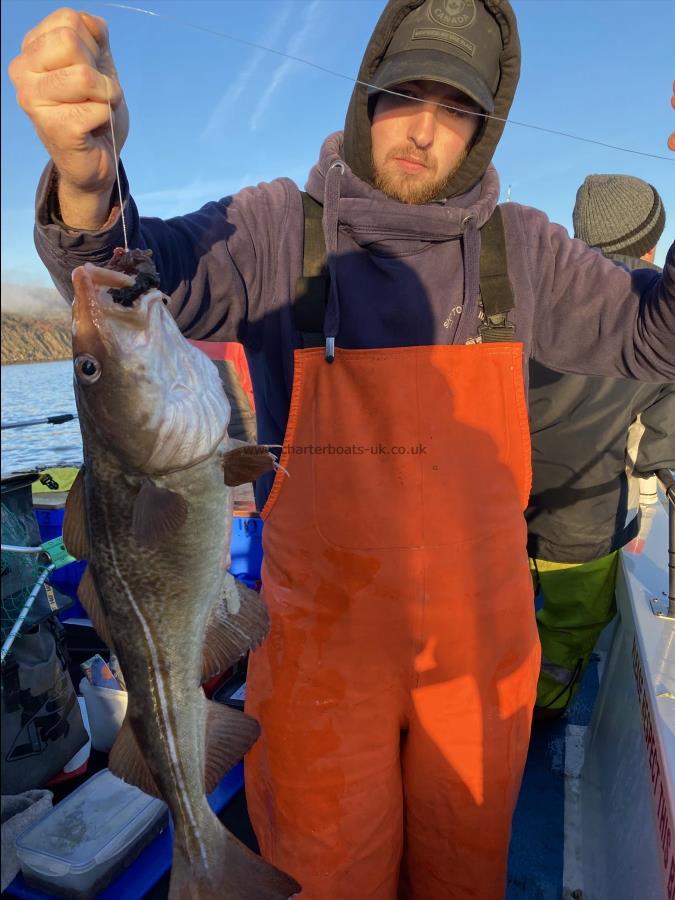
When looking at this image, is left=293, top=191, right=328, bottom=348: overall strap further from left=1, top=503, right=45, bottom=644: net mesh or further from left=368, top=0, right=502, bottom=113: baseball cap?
left=1, top=503, right=45, bottom=644: net mesh

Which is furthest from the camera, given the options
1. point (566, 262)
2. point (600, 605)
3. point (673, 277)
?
point (600, 605)

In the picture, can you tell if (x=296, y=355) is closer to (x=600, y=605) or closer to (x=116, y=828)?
(x=116, y=828)

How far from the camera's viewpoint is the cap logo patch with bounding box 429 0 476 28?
2516mm

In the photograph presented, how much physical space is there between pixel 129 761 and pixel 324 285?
1740mm

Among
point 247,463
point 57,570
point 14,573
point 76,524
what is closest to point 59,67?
point 247,463

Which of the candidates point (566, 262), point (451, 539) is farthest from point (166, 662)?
point (566, 262)

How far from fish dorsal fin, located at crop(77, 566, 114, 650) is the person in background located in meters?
2.99

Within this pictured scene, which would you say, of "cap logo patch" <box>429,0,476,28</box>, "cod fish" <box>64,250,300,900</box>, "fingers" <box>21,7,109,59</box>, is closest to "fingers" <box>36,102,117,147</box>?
"fingers" <box>21,7,109,59</box>

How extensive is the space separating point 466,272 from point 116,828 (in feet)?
10.1

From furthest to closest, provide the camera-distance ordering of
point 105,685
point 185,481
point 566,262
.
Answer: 1. point 105,685
2. point 566,262
3. point 185,481

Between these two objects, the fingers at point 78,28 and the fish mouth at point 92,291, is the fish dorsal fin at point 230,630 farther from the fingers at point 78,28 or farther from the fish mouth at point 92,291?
the fingers at point 78,28

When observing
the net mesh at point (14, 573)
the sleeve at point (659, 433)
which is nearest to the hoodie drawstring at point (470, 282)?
the sleeve at point (659, 433)

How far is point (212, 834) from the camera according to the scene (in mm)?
1807

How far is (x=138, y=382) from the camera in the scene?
1646mm
